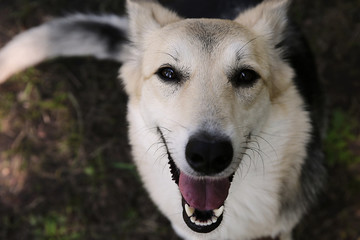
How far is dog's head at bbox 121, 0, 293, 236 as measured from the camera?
1.97 m

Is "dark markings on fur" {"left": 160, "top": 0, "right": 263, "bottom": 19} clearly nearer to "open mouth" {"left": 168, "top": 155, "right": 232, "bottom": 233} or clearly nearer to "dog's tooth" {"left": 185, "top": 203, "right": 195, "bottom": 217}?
"open mouth" {"left": 168, "top": 155, "right": 232, "bottom": 233}

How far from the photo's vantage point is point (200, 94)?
2088 mm

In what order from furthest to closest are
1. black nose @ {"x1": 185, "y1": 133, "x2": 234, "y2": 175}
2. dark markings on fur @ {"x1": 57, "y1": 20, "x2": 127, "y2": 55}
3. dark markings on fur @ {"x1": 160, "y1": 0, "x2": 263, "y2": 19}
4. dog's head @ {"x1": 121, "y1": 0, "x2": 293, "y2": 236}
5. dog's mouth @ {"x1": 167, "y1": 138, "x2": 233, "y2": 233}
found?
dark markings on fur @ {"x1": 57, "y1": 20, "x2": 127, "y2": 55} < dark markings on fur @ {"x1": 160, "y1": 0, "x2": 263, "y2": 19} < dog's mouth @ {"x1": 167, "y1": 138, "x2": 233, "y2": 233} < dog's head @ {"x1": 121, "y1": 0, "x2": 293, "y2": 236} < black nose @ {"x1": 185, "y1": 133, "x2": 234, "y2": 175}

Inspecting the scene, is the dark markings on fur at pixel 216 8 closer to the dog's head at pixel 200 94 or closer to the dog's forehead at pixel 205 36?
the dog's head at pixel 200 94

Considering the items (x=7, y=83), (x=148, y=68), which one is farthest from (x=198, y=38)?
(x=7, y=83)

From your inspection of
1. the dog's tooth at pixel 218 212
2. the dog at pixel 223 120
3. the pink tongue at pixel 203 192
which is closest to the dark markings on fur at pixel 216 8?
the dog at pixel 223 120

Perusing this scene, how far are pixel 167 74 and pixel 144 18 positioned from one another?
603 millimetres

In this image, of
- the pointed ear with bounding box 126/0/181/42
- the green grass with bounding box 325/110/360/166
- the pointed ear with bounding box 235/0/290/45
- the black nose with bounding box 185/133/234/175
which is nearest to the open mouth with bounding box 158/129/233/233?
the black nose with bounding box 185/133/234/175

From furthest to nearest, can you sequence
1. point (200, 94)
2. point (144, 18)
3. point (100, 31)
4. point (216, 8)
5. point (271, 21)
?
1. point (100, 31)
2. point (216, 8)
3. point (144, 18)
4. point (271, 21)
5. point (200, 94)

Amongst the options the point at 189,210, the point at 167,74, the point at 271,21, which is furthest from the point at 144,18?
the point at 189,210

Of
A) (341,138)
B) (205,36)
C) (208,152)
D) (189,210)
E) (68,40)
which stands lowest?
(341,138)

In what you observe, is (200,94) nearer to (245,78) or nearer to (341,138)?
(245,78)

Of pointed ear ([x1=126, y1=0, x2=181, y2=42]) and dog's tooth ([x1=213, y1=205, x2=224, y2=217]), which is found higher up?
pointed ear ([x1=126, y1=0, x2=181, y2=42])

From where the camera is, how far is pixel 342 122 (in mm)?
4086
